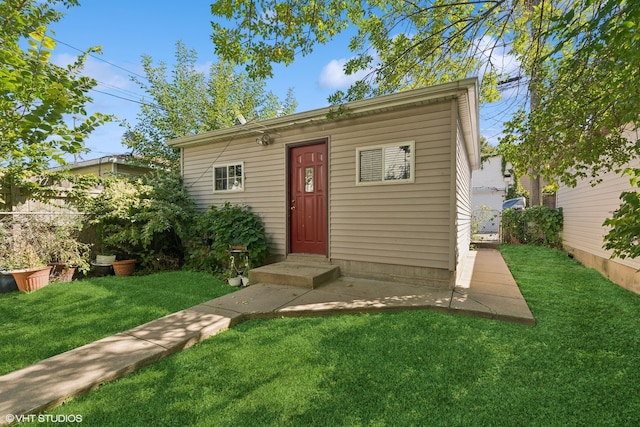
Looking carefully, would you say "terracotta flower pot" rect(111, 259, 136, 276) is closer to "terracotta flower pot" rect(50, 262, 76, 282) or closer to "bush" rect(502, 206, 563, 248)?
"terracotta flower pot" rect(50, 262, 76, 282)

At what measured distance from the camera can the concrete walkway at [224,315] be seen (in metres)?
2.02

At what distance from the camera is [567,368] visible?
2238 mm

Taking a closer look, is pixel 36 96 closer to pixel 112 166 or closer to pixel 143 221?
pixel 143 221

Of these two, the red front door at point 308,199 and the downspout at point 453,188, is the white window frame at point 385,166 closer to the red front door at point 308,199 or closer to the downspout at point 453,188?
the downspout at point 453,188

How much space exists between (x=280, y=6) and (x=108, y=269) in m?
5.94

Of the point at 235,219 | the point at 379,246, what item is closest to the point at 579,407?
the point at 379,246

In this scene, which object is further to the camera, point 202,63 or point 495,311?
point 202,63

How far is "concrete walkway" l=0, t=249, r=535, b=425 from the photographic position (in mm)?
2020

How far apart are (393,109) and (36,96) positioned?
4.25m

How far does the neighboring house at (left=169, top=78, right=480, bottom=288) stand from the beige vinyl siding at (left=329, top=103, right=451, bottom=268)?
2 centimetres

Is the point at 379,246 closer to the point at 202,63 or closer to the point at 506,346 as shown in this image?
the point at 506,346

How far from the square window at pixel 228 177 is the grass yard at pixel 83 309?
82.9 inches

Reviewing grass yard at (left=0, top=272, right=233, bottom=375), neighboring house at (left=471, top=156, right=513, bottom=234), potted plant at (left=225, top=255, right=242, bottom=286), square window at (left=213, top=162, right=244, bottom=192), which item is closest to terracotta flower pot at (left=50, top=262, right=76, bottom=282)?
grass yard at (left=0, top=272, right=233, bottom=375)

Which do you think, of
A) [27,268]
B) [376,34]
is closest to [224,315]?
[27,268]
